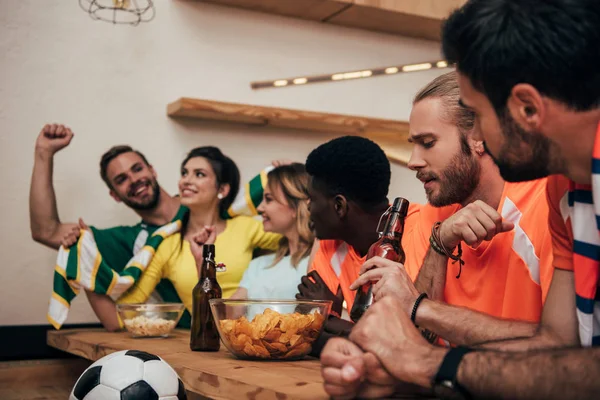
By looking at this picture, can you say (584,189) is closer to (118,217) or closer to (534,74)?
(534,74)

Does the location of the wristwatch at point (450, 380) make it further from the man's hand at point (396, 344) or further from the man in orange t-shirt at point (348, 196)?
the man in orange t-shirt at point (348, 196)

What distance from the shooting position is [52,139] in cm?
294

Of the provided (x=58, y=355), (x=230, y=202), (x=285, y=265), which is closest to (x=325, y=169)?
(x=285, y=265)

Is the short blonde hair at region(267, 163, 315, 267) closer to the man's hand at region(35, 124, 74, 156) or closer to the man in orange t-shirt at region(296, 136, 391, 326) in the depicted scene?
the man in orange t-shirt at region(296, 136, 391, 326)

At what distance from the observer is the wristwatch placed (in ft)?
2.86

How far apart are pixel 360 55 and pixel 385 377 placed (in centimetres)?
311

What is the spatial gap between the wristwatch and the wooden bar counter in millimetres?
229

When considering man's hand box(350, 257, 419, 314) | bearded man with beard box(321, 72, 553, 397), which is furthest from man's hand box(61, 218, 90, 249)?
man's hand box(350, 257, 419, 314)

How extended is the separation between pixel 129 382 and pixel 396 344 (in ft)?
2.06

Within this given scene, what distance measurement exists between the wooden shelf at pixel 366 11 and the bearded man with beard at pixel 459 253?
6.42 ft

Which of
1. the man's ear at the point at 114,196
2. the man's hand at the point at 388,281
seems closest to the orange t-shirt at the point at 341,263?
the man's hand at the point at 388,281

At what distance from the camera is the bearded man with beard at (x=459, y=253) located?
3.78 feet

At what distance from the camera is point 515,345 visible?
1032 millimetres

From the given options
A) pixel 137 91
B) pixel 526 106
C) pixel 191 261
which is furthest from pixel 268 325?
pixel 137 91
